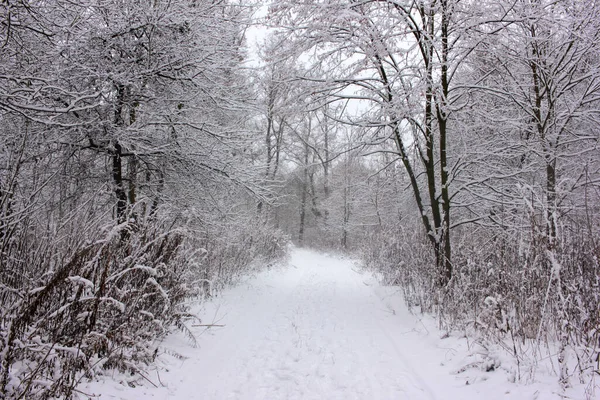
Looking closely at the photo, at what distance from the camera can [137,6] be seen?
506cm

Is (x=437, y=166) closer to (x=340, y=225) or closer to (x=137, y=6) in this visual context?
(x=137, y=6)

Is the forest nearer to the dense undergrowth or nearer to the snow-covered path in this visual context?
the dense undergrowth

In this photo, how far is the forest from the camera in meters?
3.30

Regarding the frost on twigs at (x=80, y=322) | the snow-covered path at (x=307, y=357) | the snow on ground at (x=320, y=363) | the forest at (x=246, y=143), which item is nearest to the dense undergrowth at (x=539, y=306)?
the forest at (x=246, y=143)

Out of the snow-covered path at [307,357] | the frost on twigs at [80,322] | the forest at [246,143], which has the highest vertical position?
the forest at [246,143]

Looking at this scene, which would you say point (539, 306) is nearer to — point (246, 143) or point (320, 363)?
point (320, 363)

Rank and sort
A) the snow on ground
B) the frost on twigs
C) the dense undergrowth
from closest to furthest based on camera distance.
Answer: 1. the frost on twigs
2. the dense undergrowth
3. the snow on ground

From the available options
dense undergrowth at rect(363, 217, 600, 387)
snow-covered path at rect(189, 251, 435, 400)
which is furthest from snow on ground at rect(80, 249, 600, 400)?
dense undergrowth at rect(363, 217, 600, 387)

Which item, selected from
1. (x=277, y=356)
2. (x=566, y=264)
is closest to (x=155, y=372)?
(x=277, y=356)

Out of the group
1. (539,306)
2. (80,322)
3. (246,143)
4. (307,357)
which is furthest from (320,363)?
(246,143)

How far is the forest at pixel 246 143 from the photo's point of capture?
330cm

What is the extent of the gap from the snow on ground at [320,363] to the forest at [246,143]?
28cm

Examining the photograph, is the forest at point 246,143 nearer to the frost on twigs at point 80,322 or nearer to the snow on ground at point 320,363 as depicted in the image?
the frost on twigs at point 80,322

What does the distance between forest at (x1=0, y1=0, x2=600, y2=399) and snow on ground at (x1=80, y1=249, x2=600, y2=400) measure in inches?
11.2
